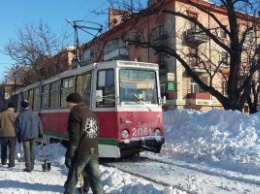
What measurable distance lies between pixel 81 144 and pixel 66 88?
796 cm

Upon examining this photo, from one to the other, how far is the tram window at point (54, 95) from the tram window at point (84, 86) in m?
2.46

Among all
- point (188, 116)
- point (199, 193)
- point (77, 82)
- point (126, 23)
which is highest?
point (126, 23)

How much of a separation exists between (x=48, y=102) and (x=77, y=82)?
410 cm

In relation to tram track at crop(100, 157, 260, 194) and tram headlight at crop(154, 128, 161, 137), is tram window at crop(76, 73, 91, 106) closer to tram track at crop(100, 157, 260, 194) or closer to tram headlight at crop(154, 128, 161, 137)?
tram track at crop(100, 157, 260, 194)

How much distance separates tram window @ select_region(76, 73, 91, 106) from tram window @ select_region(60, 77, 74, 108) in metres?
0.59

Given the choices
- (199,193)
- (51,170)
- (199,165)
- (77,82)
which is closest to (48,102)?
(77,82)

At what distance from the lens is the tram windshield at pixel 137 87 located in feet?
38.4

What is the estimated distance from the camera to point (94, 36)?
24.3 m

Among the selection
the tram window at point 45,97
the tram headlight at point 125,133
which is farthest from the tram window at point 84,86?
the tram window at point 45,97

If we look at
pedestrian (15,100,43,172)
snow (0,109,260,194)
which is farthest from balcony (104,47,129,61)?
pedestrian (15,100,43,172)

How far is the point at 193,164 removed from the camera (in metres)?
11.2

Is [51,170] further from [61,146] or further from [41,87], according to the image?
[41,87]

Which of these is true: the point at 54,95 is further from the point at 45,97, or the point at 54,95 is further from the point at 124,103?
the point at 124,103

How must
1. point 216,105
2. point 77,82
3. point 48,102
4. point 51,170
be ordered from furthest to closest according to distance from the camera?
point 216,105 → point 48,102 → point 77,82 → point 51,170
